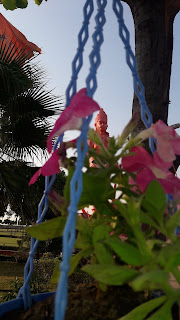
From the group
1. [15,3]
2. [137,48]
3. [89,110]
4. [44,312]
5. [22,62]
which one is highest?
[22,62]

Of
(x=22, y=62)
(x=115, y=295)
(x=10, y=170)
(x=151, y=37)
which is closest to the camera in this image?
(x=115, y=295)

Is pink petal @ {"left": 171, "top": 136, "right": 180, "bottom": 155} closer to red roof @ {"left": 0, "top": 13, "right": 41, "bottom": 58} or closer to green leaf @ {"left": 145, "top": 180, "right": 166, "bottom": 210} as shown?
green leaf @ {"left": 145, "top": 180, "right": 166, "bottom": 210}

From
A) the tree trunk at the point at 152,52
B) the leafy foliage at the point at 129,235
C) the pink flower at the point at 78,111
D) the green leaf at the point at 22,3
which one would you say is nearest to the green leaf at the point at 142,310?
the leafy foliage at the point at 129,235

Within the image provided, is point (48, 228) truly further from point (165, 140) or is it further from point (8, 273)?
point (8, 273)

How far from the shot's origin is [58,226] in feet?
1.60

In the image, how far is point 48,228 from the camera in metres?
0.49

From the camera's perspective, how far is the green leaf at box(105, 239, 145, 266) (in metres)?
0.37

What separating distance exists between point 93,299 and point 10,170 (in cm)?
430

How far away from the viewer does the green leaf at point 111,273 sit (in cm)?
36

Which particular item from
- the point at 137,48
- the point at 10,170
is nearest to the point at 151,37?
the point at 137,48

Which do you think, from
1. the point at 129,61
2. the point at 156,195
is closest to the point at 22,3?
the point at 129,61

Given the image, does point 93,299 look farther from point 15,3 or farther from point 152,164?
point 15,3

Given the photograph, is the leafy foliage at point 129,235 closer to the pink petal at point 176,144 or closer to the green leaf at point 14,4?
the pink petal at point 176,144

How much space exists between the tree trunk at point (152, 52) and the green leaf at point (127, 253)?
1.04m
